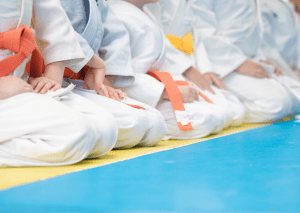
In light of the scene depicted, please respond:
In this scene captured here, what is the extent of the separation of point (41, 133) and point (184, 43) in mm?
1558

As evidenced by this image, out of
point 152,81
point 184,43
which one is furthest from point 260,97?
point 152,81

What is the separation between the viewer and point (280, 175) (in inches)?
31.7

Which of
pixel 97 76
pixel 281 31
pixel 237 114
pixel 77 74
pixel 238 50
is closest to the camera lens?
pixel 97 76

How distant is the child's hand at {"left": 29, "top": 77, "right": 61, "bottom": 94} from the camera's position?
47.0 inches

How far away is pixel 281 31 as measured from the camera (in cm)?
423

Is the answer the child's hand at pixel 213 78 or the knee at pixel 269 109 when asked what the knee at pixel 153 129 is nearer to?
the child's hand at pixel 213 78

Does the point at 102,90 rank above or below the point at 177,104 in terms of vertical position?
above

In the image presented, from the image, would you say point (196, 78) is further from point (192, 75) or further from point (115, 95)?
point (115, 95)

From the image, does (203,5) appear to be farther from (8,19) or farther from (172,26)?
(8,19)

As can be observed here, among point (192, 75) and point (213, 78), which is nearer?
point (192, 75)

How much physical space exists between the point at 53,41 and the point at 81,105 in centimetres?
27

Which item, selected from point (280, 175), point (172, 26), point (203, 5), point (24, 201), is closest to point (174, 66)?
point (172, 26)

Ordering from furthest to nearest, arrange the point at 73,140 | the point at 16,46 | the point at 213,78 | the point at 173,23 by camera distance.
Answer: the point at 213,78 < the point at 173,23 < the point at 16,46 < the point at 73,140

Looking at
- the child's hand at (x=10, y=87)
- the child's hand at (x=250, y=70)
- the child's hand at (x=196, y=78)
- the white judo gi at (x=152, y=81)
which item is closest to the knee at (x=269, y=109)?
the child's hand at (x=250, y=70)
